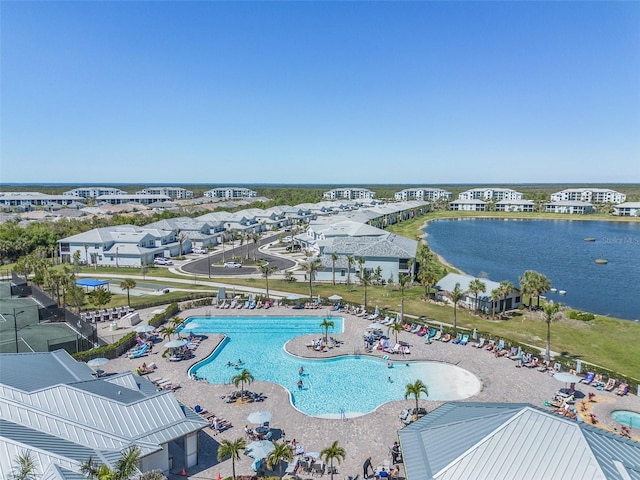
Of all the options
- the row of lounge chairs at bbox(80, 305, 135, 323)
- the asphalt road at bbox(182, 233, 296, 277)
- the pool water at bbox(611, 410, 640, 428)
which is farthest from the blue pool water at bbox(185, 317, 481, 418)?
the asphalt road at bbox(182, 233, 296, 277)

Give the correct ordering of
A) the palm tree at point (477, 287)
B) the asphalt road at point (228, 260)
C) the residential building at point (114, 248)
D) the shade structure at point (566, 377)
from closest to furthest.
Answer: the shade structure at point (566, 377), the palm tree at point (477, 287), the asphalt road at point (228, 260), the residential building at point (114, 248)

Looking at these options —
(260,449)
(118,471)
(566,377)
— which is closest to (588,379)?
(566,377)

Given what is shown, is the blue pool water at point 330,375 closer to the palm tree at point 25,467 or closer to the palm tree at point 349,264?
the palm tree at point 25,467

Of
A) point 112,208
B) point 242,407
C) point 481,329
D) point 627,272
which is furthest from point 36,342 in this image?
point 112,208

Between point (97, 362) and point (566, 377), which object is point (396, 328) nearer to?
point (566, 377)

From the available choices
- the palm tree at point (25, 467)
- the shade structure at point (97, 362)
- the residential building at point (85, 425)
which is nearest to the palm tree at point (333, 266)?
the shade structure at point (97, 362)

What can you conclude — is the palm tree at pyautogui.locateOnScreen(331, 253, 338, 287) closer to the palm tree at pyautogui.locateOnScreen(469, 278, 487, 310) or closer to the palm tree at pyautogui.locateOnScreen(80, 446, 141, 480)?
the palm tree at pyautogui.locateOnScreen(469, 278, 487, 310)

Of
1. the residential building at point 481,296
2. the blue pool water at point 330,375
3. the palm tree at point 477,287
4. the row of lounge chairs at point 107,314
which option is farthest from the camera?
the residential building at point 481,296
